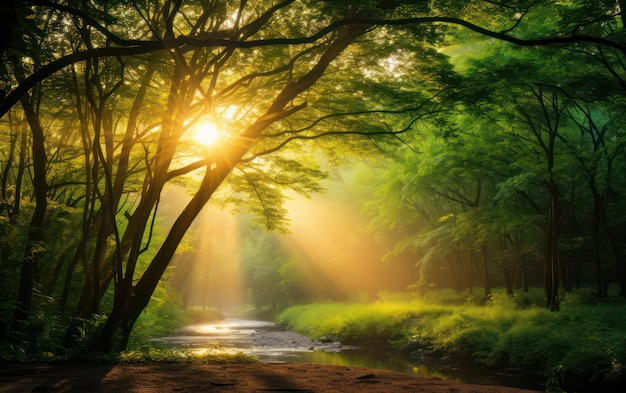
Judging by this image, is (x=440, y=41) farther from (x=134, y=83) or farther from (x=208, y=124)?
(x=134, y=83)

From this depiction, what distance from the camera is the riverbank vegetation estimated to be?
10.9 meters

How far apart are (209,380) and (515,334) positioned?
405 inches

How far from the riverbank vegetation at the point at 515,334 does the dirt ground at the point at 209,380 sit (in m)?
2.34

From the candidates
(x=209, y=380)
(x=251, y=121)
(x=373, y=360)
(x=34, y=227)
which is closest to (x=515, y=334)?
(x=373, y=360)

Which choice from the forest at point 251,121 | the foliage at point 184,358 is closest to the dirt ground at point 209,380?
the foliage at point 184,358

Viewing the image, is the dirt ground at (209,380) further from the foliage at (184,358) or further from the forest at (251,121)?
the forest at (251,121)

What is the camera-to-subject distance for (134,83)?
1046 cm

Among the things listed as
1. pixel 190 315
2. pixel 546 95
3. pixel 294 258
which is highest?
pixel 546 95

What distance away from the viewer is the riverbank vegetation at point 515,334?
429 inches

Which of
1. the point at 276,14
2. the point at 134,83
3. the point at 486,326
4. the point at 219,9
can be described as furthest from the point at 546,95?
the point at 134,83

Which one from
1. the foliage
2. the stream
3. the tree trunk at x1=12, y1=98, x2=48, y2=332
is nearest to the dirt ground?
the foliage

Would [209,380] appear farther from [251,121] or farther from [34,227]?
[251,121]

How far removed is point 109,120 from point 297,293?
42.4m

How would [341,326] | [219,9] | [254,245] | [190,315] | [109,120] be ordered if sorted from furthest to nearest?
1. [254,245]
2. [190,315]
3. [341,326]
4. [109,120]
5. [219,9]
